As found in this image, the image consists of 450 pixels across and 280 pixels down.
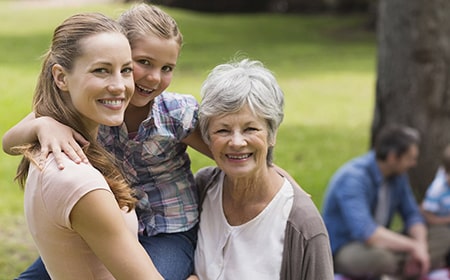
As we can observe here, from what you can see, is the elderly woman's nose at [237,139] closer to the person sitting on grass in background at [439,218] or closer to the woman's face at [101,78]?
the woman's face at [101,78]

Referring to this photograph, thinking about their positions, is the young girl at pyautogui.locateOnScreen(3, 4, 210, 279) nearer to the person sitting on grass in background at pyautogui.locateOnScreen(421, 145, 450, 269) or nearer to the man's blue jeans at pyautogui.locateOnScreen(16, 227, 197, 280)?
the man's blue jeans at pyautogui.locateOnScreen(16, 227, 197, 280)

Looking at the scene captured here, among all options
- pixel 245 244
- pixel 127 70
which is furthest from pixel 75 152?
pixel 245 244

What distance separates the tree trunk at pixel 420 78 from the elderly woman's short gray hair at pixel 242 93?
5.35 m

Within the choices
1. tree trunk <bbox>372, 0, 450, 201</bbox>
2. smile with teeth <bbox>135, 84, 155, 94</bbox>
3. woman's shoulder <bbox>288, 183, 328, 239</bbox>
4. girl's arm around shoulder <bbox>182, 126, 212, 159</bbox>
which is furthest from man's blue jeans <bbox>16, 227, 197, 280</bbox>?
tree trunk <bbox>372, 0, 450, 201</bbox>

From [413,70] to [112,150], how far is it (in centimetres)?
553

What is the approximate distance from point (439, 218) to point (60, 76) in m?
4.94

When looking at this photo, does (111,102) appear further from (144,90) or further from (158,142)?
(158,142)

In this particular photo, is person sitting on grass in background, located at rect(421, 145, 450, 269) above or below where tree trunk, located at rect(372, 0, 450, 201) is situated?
below

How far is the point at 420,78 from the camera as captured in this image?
8297mm

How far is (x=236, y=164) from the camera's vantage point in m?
3.21

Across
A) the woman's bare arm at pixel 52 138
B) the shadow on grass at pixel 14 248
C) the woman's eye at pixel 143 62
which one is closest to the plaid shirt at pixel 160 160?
the woman's eye at pixel 143 62

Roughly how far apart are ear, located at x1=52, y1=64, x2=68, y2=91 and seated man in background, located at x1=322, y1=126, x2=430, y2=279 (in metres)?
3.97

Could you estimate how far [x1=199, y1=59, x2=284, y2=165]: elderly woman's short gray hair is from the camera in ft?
10.3

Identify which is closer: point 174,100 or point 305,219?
point 305,219
